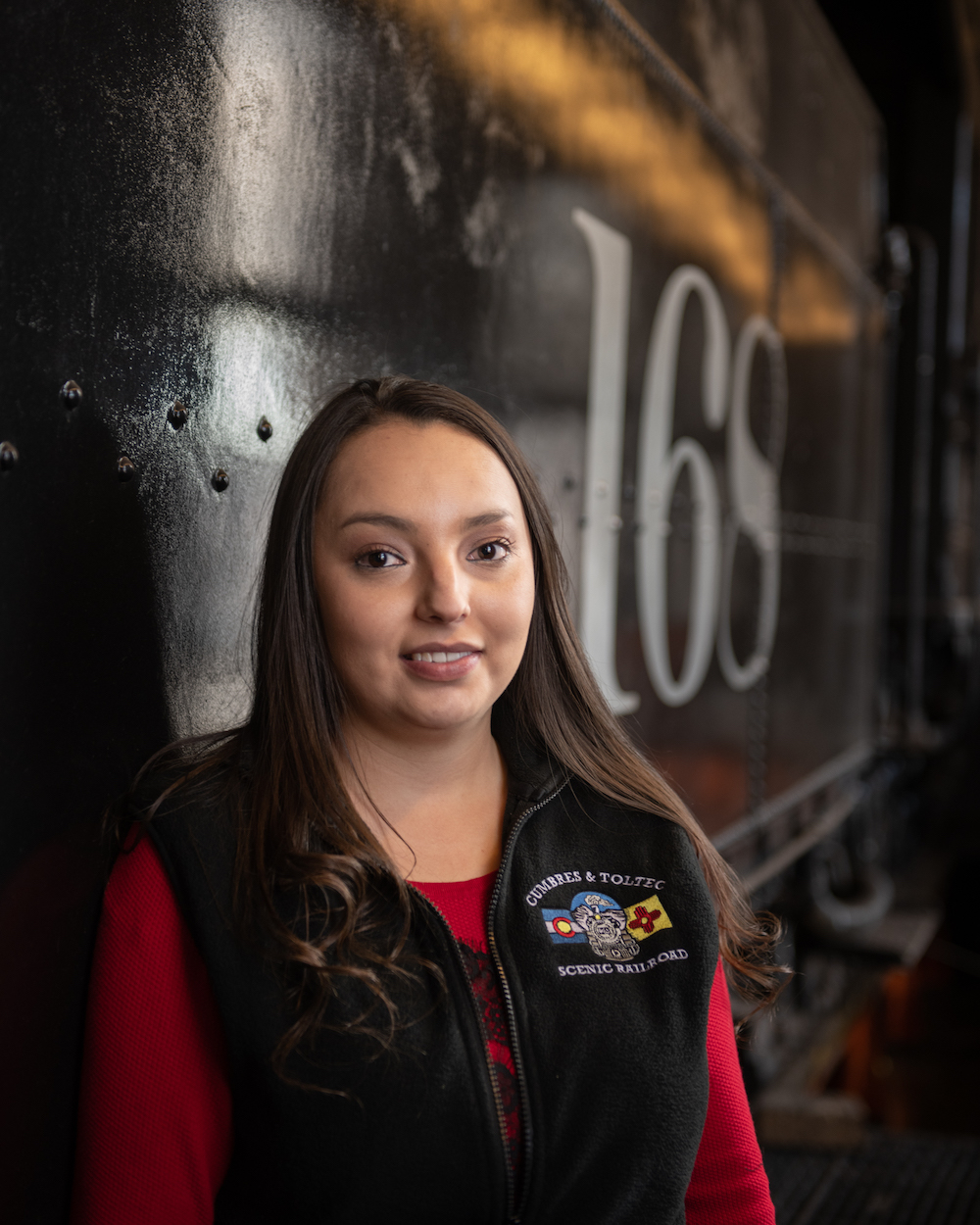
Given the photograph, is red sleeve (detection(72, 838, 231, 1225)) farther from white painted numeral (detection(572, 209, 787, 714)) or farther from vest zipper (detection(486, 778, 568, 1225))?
white painted numeral (detection(572, 209, 787, 714))

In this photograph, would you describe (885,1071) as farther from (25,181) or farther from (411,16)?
(25,181)

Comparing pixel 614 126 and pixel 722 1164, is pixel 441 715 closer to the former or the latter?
pixel 722 1164

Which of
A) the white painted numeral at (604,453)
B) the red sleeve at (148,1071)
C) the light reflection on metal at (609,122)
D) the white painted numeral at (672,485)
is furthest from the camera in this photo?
the white painted numeral at (672,485)

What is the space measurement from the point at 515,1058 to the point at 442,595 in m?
0.38

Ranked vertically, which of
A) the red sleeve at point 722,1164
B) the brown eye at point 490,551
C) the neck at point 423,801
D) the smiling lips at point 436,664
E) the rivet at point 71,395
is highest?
the rivet at point 71,395

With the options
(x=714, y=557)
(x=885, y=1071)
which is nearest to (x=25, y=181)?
(x=714, y=557)

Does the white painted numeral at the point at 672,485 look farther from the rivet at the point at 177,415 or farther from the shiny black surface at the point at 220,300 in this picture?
the rivet at the point at 177,415

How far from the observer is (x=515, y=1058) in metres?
0.94

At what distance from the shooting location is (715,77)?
2240 millimetres

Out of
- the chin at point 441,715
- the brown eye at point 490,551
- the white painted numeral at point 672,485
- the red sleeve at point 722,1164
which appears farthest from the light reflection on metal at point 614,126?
the red sleeve at point 722,1164

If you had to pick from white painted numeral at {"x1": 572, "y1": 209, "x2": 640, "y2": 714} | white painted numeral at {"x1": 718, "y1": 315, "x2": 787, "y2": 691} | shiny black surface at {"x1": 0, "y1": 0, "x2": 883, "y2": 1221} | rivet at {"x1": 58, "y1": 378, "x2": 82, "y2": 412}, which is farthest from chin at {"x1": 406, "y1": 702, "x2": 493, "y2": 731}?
white painted numeral at {"x1": 718, "y1": 315, "x2": 787, "y2": 691}

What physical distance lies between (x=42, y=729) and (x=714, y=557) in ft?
5.30

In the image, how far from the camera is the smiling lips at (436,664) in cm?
96

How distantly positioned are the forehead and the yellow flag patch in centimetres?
37
